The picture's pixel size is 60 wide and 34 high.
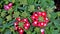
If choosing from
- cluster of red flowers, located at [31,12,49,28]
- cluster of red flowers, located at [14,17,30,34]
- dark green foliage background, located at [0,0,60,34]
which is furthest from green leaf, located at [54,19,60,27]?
cluster of red flowers, located at [14,17,30,34]

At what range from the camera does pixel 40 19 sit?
2574 mm

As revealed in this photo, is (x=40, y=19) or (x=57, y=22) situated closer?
(x=40, y=19)

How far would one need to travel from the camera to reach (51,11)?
106 inches

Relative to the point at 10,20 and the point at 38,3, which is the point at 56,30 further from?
the point at 10,20

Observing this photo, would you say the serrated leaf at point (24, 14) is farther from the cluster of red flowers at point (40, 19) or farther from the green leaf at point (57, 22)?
the green leaf at point (57, 22)

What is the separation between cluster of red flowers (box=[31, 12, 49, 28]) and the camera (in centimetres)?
259

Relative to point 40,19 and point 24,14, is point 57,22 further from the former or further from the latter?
point 24,14

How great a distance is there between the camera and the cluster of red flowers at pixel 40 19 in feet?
8.51

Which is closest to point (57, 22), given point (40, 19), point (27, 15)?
point (40, 19)

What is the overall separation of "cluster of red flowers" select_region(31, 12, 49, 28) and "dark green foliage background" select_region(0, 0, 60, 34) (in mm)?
52

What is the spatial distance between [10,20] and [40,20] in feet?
1.35

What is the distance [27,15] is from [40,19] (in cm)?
19

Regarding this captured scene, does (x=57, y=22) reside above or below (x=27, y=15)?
below

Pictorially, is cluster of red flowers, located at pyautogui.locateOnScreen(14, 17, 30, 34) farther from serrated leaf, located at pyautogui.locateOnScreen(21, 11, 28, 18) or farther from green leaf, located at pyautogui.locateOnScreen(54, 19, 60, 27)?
green leaf, located at pyautogui.locateOnScreen(54, 19, 60, 27)
